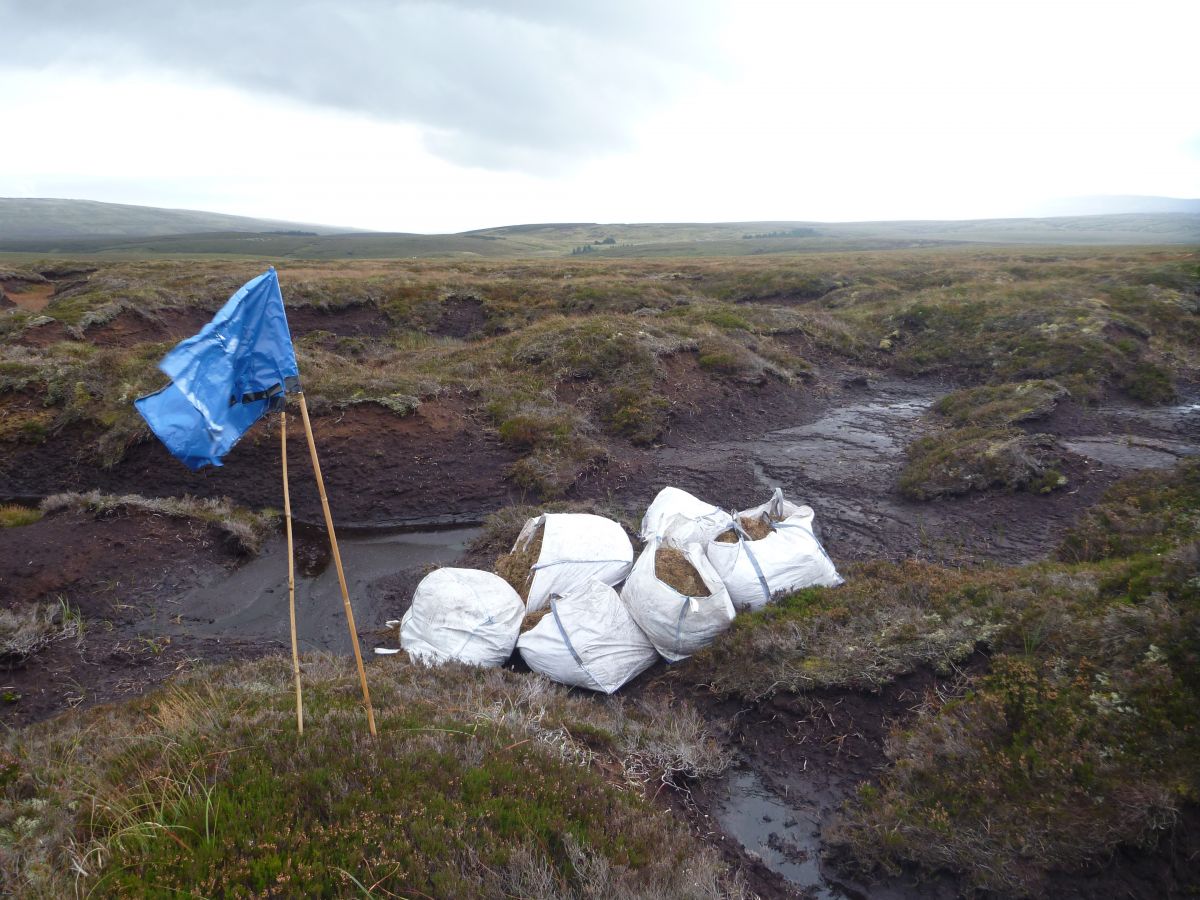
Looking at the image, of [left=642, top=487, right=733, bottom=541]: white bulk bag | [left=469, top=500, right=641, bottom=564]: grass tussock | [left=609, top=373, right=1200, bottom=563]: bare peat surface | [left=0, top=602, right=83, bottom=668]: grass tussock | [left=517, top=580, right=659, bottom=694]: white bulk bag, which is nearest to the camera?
[left=517, top=580, right=659, bottom=694]: white bulk bag

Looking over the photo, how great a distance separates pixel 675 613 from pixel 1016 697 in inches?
102

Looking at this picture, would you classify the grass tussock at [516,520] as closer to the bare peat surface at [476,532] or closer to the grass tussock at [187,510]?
the bare peat surface at [476,532]

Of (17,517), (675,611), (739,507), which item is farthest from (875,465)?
(17,517)

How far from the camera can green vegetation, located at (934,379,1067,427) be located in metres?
12.1

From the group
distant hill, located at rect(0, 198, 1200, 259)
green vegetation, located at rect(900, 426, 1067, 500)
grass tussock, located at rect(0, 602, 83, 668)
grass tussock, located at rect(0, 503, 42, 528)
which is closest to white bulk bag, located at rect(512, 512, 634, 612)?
grass tussock, located at rect(0, 602, 83, 668)

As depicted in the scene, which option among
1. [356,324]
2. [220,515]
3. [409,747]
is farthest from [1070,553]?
[356,324]

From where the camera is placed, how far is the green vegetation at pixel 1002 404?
12.1 m

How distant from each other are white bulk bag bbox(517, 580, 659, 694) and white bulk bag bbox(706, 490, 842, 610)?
1061 millimetres

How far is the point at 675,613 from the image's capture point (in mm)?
5672

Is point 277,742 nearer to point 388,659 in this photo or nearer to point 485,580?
point 388,659

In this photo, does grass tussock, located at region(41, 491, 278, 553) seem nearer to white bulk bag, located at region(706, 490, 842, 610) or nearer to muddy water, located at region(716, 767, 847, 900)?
white bulk bag, located at region(706, 490, 842, 610)

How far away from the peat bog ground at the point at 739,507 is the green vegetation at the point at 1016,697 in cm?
2

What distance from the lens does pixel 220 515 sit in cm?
930

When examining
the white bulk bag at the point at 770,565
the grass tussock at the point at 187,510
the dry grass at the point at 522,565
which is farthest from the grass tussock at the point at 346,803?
the grass tussock at the point at 187,510
